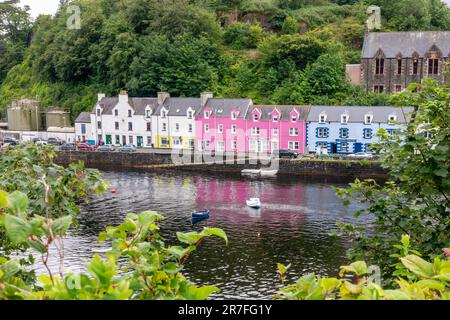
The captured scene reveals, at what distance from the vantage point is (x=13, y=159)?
11.6 metres

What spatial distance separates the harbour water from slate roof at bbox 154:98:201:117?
10.0m

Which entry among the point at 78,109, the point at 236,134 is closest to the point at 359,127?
the point at 236,134

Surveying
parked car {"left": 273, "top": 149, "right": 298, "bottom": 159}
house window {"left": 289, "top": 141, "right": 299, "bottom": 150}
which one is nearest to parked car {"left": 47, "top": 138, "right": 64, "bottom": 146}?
parked car {"left": 273, "top": 149, "right": 298, "bottom": 159}

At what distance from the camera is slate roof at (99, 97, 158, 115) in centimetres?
5868

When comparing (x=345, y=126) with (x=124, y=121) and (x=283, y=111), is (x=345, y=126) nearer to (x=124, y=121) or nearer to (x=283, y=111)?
(x=283, y=111)

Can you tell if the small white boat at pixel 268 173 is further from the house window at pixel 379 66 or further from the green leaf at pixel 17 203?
the green leaf at pixel 17 203

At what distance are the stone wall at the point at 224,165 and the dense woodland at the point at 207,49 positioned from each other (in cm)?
1105

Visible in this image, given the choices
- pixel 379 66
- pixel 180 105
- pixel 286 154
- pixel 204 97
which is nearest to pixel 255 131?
pixel 286 154

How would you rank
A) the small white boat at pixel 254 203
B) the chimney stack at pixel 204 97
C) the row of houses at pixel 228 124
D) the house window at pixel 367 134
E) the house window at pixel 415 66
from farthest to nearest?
1. the house window at pixel 415 66
2. the chimney stack at pixel 204 97
3. the row of houses at pixel 228 124
4. the house window at pixel 367 134
5. the small white boat at pixel 254 203

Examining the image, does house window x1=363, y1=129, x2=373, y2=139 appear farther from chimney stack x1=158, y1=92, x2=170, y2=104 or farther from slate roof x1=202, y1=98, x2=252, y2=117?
chimney stack x1=158, y1=92, x2=170, y2=104

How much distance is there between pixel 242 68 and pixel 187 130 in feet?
41.5

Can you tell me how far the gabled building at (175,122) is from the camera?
56156mm

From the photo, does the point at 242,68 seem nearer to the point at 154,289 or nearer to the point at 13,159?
the point at 13,159

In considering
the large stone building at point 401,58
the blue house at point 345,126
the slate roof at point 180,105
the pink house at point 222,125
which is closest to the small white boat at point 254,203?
the blue house at point 345,126
